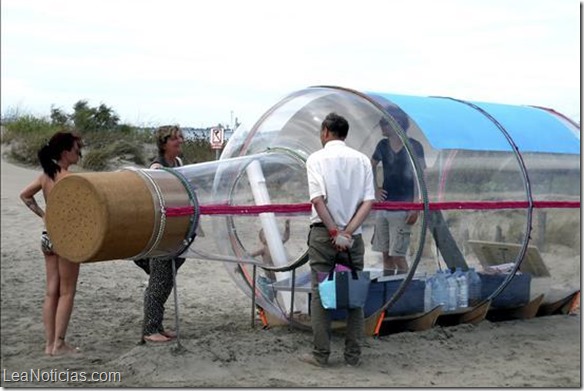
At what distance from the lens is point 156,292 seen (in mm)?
5918

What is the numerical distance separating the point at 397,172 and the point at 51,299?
2655 millimetres

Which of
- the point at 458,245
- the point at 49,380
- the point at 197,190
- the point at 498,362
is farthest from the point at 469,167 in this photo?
the point at 49,380

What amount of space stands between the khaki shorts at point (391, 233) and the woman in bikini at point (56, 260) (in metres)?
2.16

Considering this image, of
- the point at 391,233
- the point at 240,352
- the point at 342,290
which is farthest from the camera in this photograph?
the point at 391,233

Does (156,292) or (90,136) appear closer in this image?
(156,292)

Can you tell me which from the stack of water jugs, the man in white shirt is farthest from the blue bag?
the stack of water jugs

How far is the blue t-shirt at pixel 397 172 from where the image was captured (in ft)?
19.4

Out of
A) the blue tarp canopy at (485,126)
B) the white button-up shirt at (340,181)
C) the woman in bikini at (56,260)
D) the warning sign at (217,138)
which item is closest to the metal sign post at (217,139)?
the warning sign at (217,138)

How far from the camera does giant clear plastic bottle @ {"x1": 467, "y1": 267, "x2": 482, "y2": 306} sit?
20.9ft

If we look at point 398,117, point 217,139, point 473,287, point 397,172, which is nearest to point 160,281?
point 397,172

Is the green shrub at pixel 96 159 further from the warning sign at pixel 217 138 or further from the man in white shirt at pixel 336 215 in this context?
the man in white shirt at pixel 336 215

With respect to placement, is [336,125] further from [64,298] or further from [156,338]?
[64,298]

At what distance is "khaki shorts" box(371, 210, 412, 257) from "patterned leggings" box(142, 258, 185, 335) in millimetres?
1498

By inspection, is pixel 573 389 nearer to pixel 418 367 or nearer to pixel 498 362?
pixel 498 362
